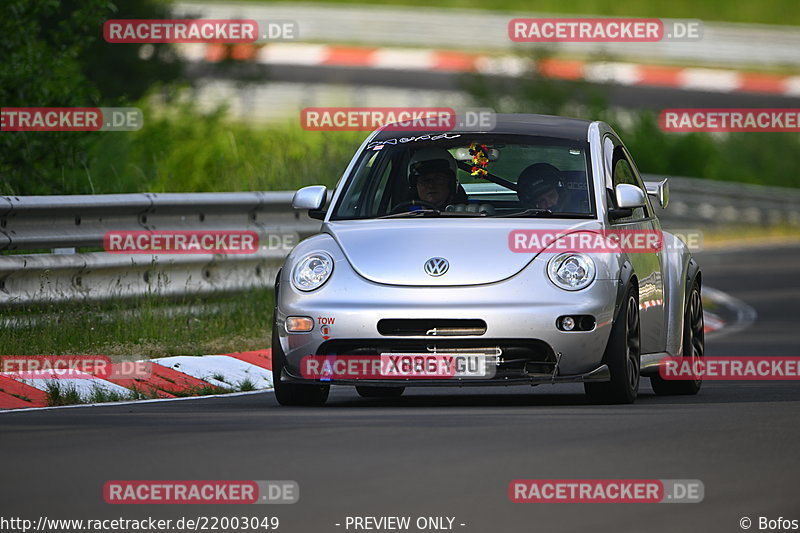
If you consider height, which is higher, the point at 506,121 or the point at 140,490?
the point at 506,121

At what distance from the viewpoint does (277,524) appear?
6797mm

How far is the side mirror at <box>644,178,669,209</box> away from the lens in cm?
Result: 1257

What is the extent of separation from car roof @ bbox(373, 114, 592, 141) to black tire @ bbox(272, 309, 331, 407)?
1810 mm

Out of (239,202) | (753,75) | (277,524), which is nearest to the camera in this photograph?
(277,524)

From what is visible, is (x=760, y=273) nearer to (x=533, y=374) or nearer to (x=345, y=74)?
(x=533, y=374)

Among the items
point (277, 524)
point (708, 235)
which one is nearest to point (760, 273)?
point (708, 235)

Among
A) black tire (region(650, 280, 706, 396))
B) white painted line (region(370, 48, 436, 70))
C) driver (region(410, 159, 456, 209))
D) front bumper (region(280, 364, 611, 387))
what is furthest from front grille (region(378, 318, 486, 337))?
white painted line (region(370, 48, 436, 70))

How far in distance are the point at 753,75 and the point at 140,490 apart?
41.1 m

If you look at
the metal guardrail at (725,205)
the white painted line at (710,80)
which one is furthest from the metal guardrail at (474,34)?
Answer: the metal guardrail at (725,205)

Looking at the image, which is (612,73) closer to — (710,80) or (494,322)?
(710,80)

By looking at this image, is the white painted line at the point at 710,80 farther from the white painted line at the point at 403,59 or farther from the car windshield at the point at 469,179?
the car windshield at the point at 469,179

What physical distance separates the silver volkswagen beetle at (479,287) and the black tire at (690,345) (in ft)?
1.57

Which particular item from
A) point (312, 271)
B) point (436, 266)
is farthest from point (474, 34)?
point (436, 266)

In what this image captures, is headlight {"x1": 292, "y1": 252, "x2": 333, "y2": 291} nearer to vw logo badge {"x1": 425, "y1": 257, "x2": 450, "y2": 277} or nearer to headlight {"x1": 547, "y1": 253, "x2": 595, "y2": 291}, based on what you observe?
vw logo badge {"x1": 425, "y1": 257, "x2": 450, "y2": 277}
